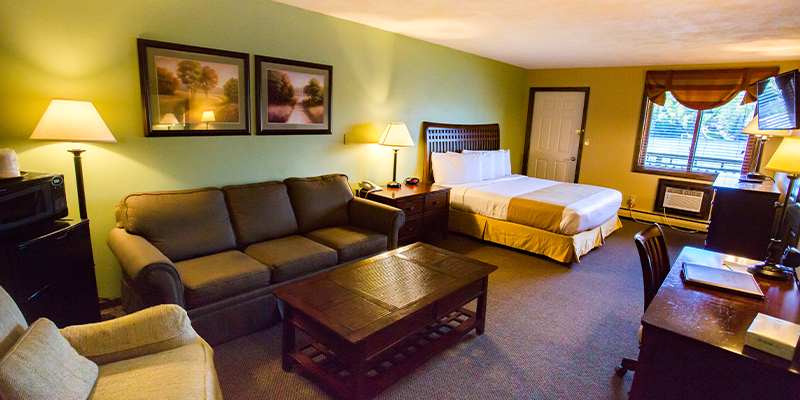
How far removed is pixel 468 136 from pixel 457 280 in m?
3.59

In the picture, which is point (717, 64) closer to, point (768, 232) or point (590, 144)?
point (590, 144)

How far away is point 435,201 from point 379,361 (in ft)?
7.88

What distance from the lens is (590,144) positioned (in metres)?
6.30

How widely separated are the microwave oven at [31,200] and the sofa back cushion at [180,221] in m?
0.36

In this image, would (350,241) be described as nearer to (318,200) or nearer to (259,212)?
(318,200)

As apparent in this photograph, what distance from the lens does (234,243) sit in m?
2.97

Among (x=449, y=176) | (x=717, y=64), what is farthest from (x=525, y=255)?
(x=717, y=64)

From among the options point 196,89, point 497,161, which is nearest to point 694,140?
point 497,161

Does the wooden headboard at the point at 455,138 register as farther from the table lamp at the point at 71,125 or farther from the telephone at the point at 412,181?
the table lamp at the point at 71,125

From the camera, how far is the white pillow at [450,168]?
196 inches

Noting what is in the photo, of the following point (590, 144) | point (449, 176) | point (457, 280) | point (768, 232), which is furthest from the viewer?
point (590, 144)

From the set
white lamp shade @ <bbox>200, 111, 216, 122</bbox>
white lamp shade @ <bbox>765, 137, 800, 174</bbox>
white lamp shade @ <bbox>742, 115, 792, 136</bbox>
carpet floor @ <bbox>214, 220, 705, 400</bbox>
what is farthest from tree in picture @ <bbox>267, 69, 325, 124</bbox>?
white lamp shade @ <bbox>742, 115, 792, 136</bbox>

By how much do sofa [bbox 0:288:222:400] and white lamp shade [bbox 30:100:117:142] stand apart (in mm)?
1166

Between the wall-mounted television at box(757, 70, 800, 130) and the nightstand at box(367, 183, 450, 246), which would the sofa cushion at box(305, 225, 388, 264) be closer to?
the nightstand at box(367, 183, 450, 246)
